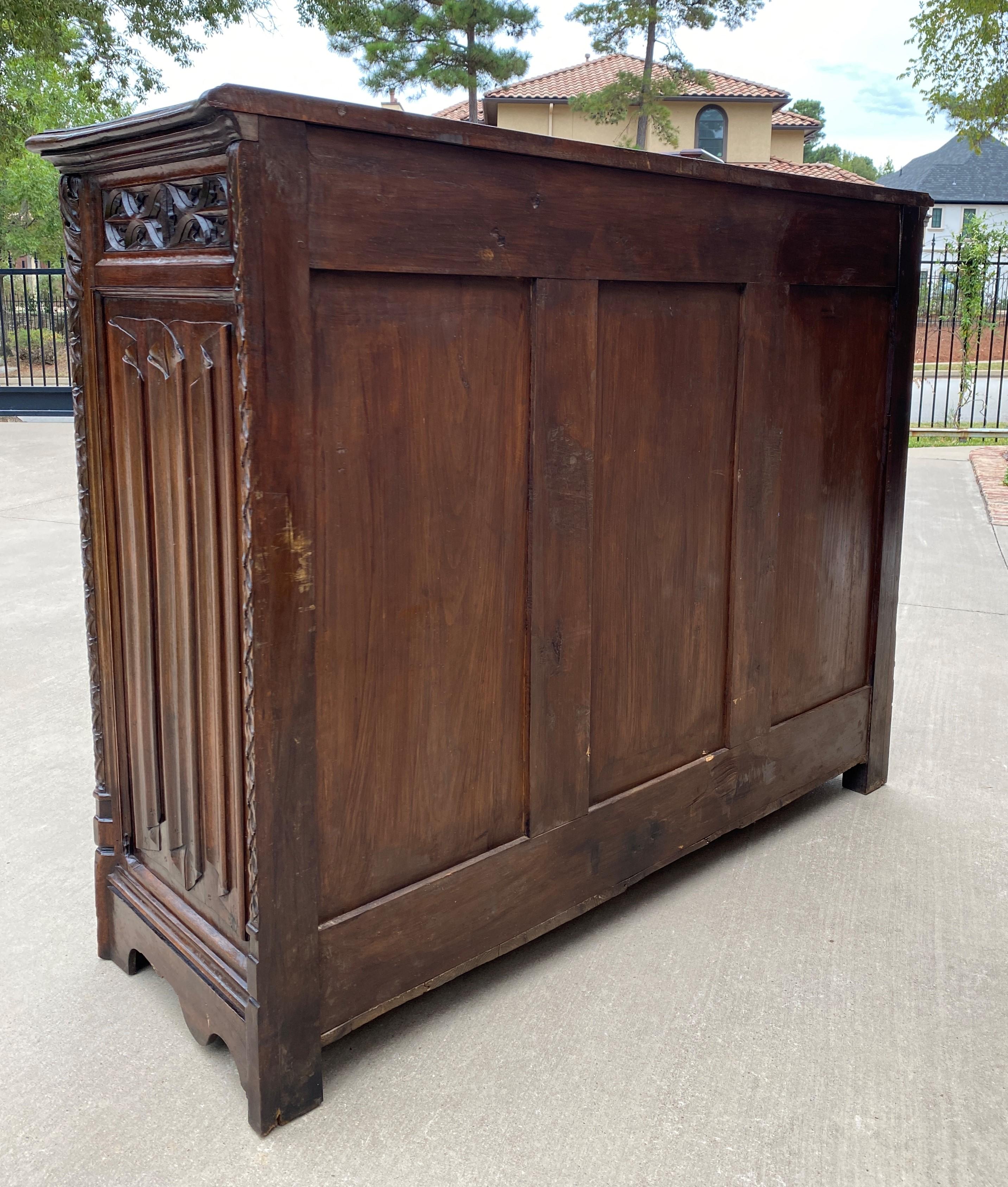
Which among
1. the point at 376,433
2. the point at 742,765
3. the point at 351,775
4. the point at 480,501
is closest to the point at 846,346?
the point at 742,765

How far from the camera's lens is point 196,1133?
1.85 meters

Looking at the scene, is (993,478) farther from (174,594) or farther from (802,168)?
(802,168)

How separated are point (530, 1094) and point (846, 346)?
1.92 m

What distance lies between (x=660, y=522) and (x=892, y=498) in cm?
99

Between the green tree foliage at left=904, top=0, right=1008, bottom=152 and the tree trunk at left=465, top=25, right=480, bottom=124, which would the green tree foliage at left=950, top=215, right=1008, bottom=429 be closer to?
the green tree foliage at left=904, top=0, right=1008, bottom=152

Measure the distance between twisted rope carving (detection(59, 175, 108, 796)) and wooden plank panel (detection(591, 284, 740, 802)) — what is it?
0.98 meters

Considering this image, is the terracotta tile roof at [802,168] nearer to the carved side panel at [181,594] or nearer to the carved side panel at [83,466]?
the carved side panel at [83,466]

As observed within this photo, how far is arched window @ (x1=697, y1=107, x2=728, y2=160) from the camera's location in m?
38.6

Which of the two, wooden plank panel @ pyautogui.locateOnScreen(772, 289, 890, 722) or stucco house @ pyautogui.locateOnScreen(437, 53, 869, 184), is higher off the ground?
stucco house @ pyautogui.locateOnScreen(437, 53, 869, 184)

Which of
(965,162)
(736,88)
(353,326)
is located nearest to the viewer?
(353,326)

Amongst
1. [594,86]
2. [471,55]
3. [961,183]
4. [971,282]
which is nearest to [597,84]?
[594,86]

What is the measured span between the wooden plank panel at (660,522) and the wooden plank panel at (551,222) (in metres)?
0.09

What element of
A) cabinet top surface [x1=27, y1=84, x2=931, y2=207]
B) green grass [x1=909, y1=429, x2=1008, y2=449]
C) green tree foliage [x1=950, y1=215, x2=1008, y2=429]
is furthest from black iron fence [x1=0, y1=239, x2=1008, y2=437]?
cabinet top surface [x1=27, y1=84, x2=931, y2=207]

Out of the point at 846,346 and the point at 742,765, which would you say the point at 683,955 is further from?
the point at 846,346
